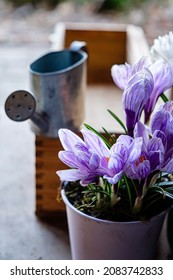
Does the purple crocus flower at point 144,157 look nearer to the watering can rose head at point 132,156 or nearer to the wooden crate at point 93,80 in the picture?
the watering can rose head at point 132,156

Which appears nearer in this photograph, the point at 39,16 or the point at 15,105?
the point at 15,105

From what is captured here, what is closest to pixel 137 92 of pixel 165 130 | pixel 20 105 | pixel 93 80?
pixel 165 130

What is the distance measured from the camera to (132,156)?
1.59 ft

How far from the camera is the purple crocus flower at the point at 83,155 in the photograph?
50cm

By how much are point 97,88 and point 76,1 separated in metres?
1.21

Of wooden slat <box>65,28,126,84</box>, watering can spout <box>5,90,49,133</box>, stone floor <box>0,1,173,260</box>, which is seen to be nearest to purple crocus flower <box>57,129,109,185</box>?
watering can spout <box>5,90,49,133</box>

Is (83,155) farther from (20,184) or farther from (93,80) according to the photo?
(93,80)

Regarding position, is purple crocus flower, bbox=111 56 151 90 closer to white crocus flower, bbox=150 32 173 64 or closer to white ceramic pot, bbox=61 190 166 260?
white crocus flower, bbox=150 32 173 64

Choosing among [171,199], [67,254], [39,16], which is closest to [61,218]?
[67,254]

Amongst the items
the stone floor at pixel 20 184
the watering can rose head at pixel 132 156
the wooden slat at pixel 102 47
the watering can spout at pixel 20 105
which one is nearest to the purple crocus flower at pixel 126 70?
the watering can rose head at pixel 132 156

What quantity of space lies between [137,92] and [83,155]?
9 cm

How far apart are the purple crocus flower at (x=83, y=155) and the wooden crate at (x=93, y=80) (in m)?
0.21
